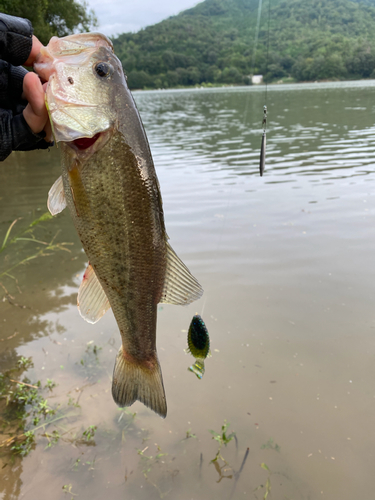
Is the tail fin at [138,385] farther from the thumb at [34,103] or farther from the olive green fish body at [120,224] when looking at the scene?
the thumb at [34,103]

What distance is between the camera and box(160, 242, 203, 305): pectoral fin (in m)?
1.96

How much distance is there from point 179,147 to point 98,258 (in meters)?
18.7

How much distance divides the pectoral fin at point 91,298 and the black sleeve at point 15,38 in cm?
111

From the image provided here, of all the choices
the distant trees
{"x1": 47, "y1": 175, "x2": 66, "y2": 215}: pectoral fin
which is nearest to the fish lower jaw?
{"x1": 47, "y1": 175, "x2": 66, "y2": 215}: pectoral fin

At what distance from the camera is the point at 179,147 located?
19719mm

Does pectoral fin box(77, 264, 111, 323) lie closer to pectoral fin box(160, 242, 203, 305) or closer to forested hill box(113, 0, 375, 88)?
pectoral fin box(160, 242, 203, 305)

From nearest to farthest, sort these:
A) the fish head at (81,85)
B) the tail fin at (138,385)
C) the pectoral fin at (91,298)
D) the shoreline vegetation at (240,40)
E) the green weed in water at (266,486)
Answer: the fish head at (81,85) → the pectoral fin at (91,298) → the tail fin at (138,385) → the green weed in water at (266,486) → the shoreline vegetation at (240,40)

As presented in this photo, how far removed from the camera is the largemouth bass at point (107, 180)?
1.63 m

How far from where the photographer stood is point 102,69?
1.67 m

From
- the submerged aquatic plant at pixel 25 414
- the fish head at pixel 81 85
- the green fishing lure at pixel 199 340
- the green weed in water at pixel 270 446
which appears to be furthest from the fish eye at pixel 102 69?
the green weed in water at pixel 270 446

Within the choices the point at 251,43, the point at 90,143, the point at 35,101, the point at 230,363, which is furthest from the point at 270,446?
the point at 251,43

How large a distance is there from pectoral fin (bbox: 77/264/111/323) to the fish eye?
0.90 m

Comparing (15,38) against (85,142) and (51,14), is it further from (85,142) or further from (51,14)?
(51,14)

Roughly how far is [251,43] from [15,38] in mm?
78453
